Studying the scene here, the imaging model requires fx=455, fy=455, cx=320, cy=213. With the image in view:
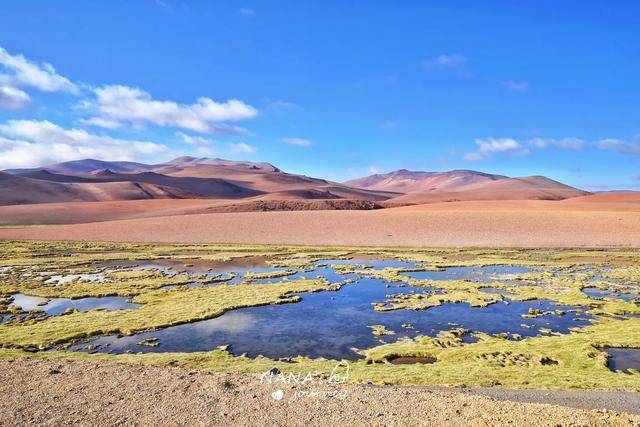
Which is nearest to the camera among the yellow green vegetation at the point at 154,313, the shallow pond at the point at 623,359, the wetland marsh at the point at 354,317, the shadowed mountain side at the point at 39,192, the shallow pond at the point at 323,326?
the shallow pond at the point at 623,359

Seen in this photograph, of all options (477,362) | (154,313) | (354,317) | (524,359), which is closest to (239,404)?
(477,362)

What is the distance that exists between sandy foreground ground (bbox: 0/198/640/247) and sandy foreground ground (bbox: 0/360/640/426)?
159ft

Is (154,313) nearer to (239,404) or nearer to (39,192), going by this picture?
(239,404)

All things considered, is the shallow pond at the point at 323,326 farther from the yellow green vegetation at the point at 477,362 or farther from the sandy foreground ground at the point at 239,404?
the sandy foreground ground at the point at 239,404

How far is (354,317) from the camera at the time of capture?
80.5ft

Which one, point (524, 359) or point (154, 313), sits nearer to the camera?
point (524, 359)

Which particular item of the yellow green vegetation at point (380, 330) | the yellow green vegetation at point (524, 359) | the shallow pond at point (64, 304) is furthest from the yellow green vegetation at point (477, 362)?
→ the shallow pond at point (64, 304)

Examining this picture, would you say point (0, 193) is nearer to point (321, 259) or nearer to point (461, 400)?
point (321, 259)

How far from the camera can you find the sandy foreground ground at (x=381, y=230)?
6084 cm

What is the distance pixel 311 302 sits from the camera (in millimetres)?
28641

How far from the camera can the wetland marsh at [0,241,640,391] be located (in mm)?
16641

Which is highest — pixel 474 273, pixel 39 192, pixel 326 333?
pixel 39 192

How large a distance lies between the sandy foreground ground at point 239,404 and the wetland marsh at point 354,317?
8.01 feet

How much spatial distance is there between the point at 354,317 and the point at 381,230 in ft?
149
